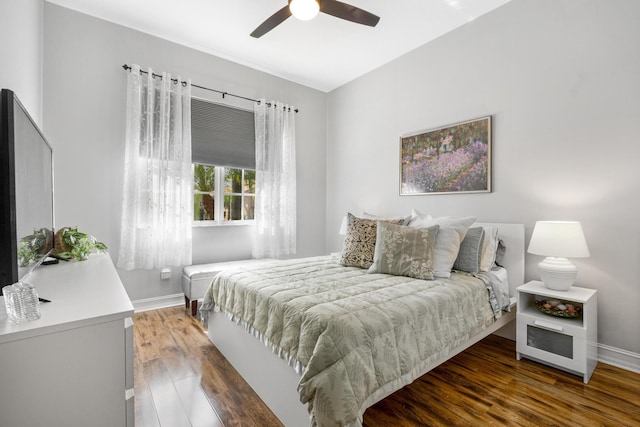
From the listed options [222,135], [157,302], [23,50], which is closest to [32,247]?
[23,50]

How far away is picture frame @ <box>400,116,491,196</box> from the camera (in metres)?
2.80

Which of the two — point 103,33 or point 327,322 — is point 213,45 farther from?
point 327,322

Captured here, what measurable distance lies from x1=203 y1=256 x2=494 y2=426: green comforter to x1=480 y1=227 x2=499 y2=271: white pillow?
28 centimetres

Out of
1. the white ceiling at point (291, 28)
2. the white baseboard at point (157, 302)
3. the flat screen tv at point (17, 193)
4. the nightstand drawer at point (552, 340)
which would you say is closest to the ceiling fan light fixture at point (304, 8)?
the white ceiling at point (291, 28)

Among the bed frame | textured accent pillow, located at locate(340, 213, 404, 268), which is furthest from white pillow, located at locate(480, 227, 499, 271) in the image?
textured accent pillow, located at locate(340, 213, 404, 268)

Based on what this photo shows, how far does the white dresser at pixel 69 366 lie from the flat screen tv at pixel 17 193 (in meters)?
0.18

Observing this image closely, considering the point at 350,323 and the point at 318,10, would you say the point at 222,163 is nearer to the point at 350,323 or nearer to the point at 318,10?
the point at 318,10

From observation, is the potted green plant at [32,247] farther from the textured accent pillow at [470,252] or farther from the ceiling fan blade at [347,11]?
the textured accent pillow at [470,252]

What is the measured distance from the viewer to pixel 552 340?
207 centimetres

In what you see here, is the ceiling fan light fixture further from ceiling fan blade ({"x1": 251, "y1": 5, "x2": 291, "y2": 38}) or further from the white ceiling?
the white ceiling

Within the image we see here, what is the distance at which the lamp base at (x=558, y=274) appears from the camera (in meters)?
2.09

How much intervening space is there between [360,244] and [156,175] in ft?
7.22

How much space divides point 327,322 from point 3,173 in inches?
51.6

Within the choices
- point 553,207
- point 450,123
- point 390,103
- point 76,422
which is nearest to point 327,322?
point 76,422
